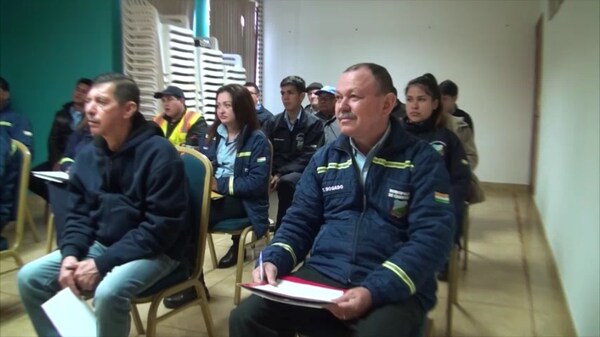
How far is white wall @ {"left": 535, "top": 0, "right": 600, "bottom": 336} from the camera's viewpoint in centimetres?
198

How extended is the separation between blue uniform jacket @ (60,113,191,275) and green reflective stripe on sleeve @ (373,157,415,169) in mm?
728

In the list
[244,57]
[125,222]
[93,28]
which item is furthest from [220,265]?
[244,57]

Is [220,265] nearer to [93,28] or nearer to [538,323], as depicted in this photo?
[538,323]

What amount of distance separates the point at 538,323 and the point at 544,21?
3.81 m

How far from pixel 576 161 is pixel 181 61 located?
353 centimetres

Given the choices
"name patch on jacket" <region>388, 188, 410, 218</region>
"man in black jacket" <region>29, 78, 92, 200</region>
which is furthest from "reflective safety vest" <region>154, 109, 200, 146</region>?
"name patch on jacket" <region>388, 188, 410, 218</region>

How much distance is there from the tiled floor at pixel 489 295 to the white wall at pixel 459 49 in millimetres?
2187

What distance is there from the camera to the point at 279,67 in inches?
277

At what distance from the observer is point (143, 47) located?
4258 millimetres

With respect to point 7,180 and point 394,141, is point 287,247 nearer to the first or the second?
point 394,141

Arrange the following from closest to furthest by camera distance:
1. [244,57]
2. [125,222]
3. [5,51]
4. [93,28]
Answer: [125,222]
[93,28]
[5,51]
[244,57]

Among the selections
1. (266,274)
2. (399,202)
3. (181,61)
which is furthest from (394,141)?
(181,61)

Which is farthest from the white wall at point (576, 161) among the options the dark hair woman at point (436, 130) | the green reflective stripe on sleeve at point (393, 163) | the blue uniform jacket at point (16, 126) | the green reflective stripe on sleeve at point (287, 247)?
the blue uniform jacket at point (16, 126)

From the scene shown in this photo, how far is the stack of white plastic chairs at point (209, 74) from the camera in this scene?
505cm
